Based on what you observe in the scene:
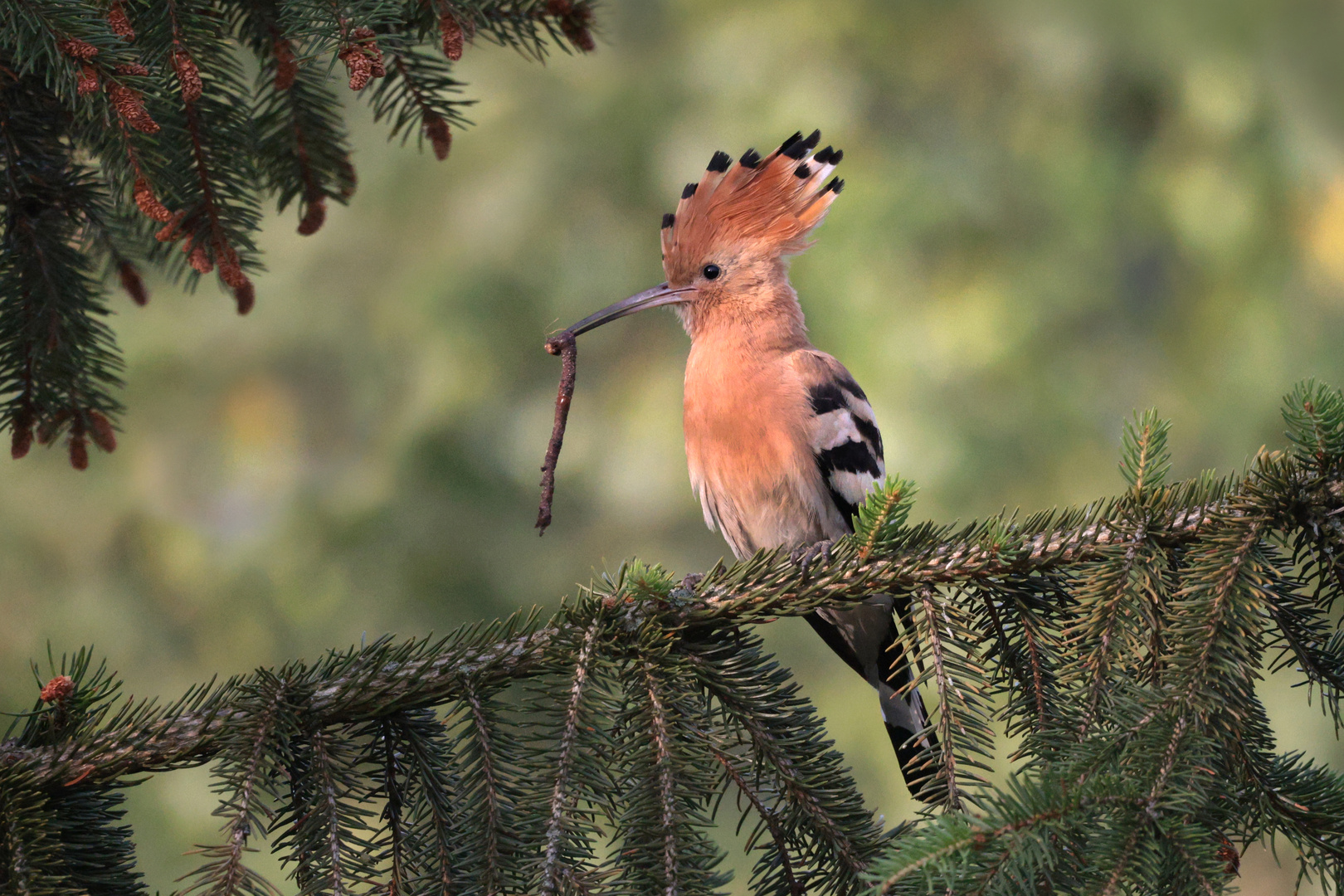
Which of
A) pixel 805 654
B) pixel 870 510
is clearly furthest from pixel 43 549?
pixel 870 510

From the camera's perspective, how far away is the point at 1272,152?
4.18 metres

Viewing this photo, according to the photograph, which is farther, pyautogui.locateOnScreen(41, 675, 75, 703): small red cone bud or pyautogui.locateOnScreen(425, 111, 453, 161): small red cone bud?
pyautogui.locateOnScreen(425, 111, 453, 161): small red cone bud

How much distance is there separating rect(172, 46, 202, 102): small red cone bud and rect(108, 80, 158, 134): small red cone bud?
9 cm

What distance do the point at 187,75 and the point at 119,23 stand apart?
0.09 meters

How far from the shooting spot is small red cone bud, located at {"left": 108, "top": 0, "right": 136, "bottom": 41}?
135 cm

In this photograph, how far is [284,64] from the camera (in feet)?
5.52

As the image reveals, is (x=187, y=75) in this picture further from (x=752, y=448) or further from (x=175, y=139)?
(x=752, y=448)

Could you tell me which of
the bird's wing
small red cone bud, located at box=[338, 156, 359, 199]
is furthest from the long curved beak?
small red cone bud, located at box=[338, 156, 359, 199]

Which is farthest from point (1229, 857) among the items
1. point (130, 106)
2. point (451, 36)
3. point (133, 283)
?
point (133, 283)

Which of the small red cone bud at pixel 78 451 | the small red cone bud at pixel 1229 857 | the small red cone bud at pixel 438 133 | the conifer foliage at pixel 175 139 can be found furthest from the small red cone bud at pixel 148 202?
the small red cone bud at pixel 1229 857

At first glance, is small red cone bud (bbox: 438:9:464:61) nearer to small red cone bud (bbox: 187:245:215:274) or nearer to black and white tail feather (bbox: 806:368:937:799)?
small red cone bud (bbox: 187:245:215:274)

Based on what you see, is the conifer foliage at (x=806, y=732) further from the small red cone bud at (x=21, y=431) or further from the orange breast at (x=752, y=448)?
the orange breast at (x=752, y=448)

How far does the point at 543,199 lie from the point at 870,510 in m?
3.43

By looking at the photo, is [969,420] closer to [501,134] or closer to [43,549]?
[501,134]
